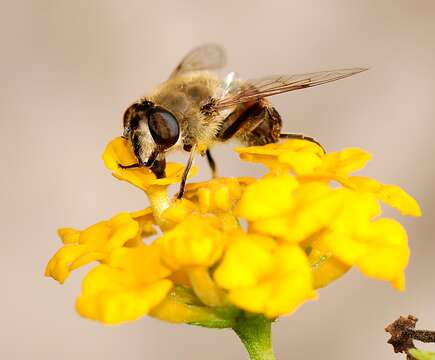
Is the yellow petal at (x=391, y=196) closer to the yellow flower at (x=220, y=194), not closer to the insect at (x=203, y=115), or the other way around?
the yellow flower at (x=220, y=194)

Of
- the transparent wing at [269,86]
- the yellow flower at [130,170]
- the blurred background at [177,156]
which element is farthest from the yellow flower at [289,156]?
the blurred background at [177,156]

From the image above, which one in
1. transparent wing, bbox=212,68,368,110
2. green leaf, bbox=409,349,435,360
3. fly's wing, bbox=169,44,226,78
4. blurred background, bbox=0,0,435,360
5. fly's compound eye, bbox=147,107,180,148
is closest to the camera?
green leaf, bbox=409,349,435,360

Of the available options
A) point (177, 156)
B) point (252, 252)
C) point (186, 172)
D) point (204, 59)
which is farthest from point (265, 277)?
point (177, 156)

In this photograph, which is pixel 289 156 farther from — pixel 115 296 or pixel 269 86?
pixel 269 86

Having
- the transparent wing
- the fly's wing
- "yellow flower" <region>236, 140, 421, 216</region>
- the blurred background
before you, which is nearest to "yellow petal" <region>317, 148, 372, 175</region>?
"yellow flower" <region>236, 140, 421, 216</region>

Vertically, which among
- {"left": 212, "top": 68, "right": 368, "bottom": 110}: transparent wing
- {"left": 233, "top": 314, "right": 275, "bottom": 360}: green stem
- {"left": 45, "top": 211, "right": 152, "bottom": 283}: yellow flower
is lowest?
{"left": 233, "top": 314, "right": 275, "bottom": 360}: green stem

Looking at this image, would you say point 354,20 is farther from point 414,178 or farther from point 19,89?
point 19,89

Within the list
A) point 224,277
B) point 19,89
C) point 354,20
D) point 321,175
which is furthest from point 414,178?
point 224,277

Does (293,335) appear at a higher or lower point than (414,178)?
lower

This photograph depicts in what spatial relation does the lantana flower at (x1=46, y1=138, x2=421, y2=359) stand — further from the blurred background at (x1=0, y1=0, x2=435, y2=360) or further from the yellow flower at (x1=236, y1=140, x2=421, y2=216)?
the blurred background at (x1=0, y1=0, x2=435, y2=360)

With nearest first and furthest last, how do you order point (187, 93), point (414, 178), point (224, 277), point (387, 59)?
1. point (224, 277)
2. point (187, 93)
3. point (414, 178)
4. point (387, 59)
